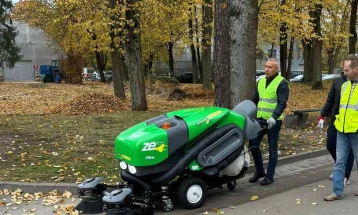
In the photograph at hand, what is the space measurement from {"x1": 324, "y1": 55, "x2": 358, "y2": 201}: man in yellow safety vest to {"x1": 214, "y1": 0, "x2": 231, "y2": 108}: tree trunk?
119 inches

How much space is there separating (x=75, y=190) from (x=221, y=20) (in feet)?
14.7

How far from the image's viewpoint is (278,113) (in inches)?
231

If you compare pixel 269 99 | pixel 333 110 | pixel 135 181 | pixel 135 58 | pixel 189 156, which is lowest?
pixel 135 181

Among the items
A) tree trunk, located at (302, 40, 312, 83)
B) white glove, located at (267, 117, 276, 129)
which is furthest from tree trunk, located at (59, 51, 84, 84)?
white glove, located at (267, 117, 276, 129)

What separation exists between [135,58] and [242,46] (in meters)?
6.85

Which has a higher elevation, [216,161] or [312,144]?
[216,161]

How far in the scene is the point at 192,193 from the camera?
205 inches

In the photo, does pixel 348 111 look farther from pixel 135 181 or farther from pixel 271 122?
pixel 135 181

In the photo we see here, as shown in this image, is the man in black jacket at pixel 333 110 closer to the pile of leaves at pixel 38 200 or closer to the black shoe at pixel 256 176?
the black shoe at pixel 256 176

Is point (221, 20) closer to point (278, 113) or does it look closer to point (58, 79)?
point (278, 113)

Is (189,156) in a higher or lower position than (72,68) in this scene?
lower

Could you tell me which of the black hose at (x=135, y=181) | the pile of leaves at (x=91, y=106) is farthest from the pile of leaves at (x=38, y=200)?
the pile of leaves at (x=91, y=106)

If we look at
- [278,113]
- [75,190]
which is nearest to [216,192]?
[278,113]

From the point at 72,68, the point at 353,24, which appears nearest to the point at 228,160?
the point at 353,24
